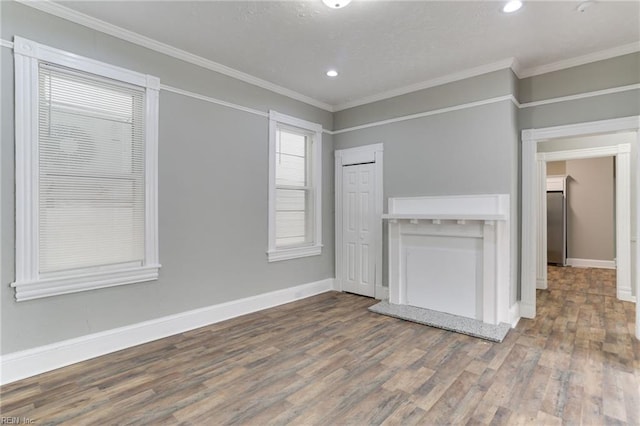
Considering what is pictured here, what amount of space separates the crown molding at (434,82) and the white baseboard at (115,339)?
3108 mm

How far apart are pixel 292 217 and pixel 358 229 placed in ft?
3.43

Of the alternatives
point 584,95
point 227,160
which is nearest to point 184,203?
point 227,160

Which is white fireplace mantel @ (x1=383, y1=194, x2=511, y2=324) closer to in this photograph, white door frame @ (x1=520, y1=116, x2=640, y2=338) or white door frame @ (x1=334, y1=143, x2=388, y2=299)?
white door frame @ (x1=334, y1=143, x2=388, y2=299)

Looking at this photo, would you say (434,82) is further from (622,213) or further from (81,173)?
(81,173)

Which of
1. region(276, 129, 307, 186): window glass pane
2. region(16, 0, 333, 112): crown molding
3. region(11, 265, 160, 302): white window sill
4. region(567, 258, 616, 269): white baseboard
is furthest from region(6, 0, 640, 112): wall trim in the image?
region(567, 258, 616, 269): white baseboard

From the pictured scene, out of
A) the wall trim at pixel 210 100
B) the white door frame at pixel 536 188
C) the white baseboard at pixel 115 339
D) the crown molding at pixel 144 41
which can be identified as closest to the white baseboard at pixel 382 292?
the white baseboard at pixel 115 339

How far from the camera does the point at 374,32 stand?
2.98 meters

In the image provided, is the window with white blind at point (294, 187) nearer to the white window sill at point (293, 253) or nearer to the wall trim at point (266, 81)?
the white window sill at point (293, 253)

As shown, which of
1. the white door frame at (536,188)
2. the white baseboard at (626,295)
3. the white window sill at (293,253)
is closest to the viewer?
the white door frame at (536,188)

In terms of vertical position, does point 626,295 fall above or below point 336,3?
below

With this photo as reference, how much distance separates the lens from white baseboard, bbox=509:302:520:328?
11.7 feet

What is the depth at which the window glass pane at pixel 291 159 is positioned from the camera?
15.0 ft

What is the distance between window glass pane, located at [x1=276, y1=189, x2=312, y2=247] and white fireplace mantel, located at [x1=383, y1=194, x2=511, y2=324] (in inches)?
53.7

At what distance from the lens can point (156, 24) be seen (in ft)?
9.38
